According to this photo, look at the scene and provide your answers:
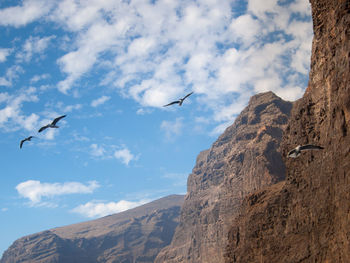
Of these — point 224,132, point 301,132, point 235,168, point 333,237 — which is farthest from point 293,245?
point 224,132

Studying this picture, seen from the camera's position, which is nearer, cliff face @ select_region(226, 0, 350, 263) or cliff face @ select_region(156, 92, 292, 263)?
cliff face @ select_region(226, 0, 350, 263)

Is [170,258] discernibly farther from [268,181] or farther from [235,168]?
[268,181]

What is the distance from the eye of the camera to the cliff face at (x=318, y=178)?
37.9 meters

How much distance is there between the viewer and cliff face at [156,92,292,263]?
10288 cm

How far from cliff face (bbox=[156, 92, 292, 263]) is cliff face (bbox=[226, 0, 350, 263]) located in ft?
133

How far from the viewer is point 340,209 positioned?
36.9 metres

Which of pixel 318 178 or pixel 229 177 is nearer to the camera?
pixel 318 178

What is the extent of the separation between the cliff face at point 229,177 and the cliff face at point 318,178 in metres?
40.6

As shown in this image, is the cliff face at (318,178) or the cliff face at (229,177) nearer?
the cliff face at (318,178)

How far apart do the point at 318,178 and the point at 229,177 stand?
84540 millimetres

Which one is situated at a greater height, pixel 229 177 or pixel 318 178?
pixel 229 177

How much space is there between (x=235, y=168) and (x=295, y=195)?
2933 inches

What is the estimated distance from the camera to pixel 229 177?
128m

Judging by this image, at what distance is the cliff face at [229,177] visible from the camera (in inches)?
4050
